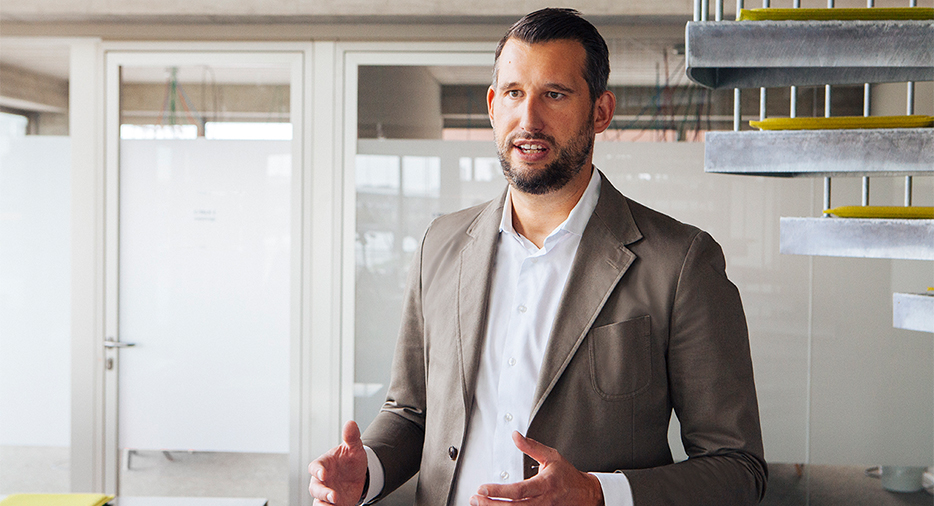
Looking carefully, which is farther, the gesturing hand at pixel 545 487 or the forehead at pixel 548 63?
the forehead at pixel 548 63

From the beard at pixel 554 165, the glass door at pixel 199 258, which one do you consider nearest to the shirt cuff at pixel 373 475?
the beard at pixel 554 165

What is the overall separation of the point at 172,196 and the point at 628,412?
2.85m

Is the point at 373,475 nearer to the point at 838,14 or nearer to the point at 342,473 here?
the point at 342,473

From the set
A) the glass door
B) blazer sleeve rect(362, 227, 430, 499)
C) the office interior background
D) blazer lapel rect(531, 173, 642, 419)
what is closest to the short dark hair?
blazer lapel rect(531, 173, 642, 419)

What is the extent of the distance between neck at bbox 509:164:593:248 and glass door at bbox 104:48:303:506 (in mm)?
2181

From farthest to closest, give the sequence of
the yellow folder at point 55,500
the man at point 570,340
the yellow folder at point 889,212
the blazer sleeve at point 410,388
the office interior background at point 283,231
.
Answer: the office interior background at point 283,231, the yellow folder at point 55,500, the yellow folder at point 889,212, the blazer sleeve at point 410,388, the man at point 570,340

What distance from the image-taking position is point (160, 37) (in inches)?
134

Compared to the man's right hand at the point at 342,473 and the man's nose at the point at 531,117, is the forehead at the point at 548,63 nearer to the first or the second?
the man's nose at the point at 531,117

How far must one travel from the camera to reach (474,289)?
140cm

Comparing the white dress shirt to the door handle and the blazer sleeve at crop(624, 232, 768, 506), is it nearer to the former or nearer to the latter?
the blazer sleeve at crop(624, 232, 768, 506)

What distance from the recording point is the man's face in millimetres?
1305

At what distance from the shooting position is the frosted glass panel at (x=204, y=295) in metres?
3.45

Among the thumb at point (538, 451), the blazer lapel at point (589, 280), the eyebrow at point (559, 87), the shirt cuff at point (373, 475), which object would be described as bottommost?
the shirt cuff at point (373, 475)

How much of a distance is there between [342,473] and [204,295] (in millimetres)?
2492
